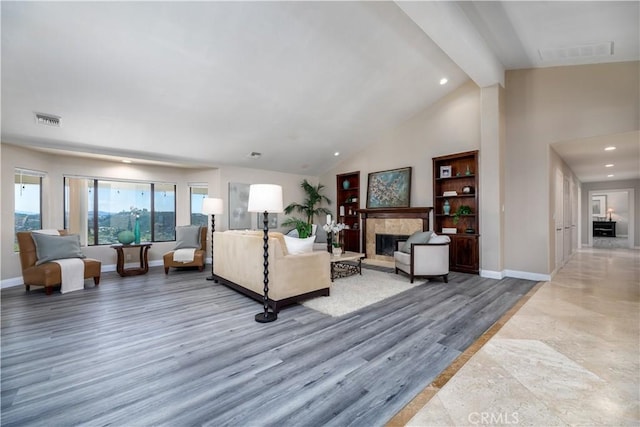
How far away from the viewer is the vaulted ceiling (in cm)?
298

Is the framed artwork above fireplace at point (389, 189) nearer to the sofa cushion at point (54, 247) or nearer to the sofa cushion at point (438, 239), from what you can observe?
the sofa cushion at point (438, 239)

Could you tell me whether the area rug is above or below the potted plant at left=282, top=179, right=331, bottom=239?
below

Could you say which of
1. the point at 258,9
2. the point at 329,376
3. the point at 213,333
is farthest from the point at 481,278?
the point at 258,9

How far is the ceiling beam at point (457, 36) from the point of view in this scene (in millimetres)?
2998

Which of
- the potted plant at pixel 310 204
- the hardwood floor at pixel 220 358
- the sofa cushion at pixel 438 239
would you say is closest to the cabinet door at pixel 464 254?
the sofa cushion at pixel 438 239

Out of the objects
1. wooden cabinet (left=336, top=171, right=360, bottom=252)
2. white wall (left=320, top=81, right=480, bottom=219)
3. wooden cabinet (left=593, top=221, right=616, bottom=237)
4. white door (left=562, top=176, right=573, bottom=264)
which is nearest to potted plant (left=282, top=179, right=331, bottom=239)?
wooden cabinet (left=336, top=171, right=360, bottom=252)

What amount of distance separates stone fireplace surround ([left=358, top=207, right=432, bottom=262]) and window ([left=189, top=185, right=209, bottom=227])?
13.2 feet

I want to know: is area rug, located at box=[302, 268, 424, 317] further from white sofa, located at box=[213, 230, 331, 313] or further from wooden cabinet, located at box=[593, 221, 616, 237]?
wooden cabinet, located at box=[593, 221, 616, 237]

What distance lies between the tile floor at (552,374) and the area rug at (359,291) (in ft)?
4.65

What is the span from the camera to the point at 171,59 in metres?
3.45

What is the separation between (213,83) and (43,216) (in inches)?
168

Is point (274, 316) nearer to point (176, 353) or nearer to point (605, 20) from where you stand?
point (176, 353)

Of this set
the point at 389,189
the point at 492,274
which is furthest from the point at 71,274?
the point at 492,274

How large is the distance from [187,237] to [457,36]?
591 cm
